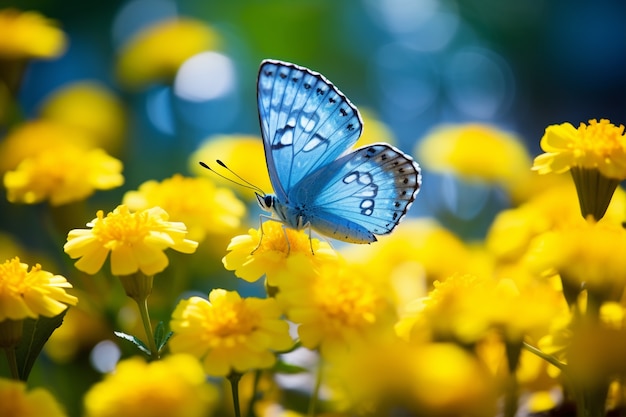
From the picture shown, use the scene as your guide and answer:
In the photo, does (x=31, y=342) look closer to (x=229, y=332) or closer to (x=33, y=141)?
(x=229, y=332)

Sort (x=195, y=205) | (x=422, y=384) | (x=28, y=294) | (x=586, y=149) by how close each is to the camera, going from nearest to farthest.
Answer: (x=422, y=384)
(x=28, y=294)
(x=586, y=149)
(x=195, y=205)

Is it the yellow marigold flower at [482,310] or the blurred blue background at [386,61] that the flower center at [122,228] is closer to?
the yellow marigold flower at [482,310]

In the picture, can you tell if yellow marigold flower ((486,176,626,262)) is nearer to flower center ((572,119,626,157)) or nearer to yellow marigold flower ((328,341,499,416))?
flower center ((572,119,626,157))

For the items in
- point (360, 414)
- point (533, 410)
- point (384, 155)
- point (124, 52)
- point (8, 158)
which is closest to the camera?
point (360, 414)

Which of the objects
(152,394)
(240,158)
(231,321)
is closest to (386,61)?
(240,158)

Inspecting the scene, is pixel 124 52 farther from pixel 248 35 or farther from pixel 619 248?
pixel 619 248

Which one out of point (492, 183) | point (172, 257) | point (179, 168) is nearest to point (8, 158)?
point (179, 168)

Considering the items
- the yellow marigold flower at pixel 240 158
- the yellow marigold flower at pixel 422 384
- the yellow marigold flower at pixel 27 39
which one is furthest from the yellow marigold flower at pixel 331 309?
the yellow marigold flower at pixel 27 39

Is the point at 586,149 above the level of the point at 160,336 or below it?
above
